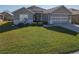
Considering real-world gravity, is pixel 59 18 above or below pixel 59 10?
below

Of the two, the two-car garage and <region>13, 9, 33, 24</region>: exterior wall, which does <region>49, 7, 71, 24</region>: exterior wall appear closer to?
the two-car garage

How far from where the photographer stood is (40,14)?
13.6 ft

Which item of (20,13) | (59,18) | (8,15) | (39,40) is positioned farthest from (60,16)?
(8,15)

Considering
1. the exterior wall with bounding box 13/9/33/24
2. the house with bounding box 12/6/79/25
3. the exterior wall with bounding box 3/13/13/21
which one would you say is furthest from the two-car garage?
the exterior wall with bounding box 3/13/13/21

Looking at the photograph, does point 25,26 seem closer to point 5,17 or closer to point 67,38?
point 5,17

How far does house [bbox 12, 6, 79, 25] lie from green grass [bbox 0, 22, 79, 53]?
113 millimetres

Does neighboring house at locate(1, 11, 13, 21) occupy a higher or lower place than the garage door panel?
higher

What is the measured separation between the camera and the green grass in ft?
13.4

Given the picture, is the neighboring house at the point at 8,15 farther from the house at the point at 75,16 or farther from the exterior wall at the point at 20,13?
the house at the point at 75,16

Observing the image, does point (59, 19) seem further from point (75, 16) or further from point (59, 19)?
point (75, 16)

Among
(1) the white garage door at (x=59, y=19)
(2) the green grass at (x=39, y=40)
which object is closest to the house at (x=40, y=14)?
(1) the white garage door at (x=59, y=19)

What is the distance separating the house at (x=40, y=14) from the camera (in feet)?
13.6

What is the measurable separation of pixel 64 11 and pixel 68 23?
174 millimetres

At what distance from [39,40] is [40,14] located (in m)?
0.34
